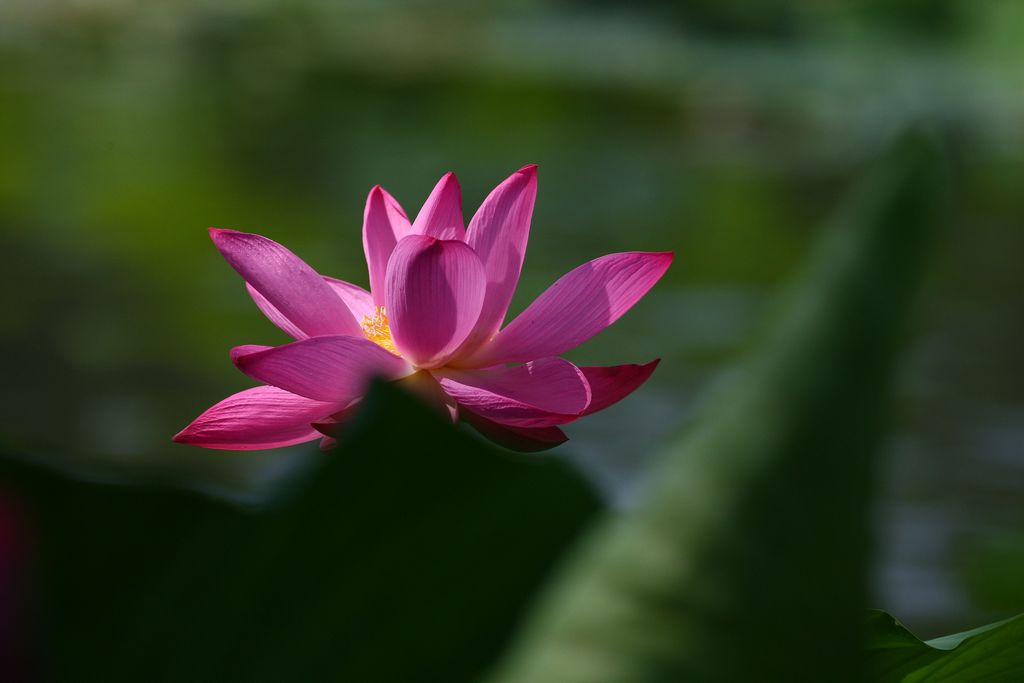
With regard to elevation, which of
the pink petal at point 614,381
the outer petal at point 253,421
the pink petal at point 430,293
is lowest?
the outer petal at point 253,421

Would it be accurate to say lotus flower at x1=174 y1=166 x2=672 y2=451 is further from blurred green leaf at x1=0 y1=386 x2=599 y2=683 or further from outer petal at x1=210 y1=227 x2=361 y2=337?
blurred green leaf at x1=0 y1=386 x2=599 y2=683

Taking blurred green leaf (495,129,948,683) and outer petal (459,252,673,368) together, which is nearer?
blurred green leaf (495,129,948,683)

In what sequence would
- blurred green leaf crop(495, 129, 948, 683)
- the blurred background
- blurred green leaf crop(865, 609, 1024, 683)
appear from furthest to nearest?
the blurred background
blurred green leaf crop(865, 609, 1024, 683)
blurred green leaf crop(495, 129, 948, 683)

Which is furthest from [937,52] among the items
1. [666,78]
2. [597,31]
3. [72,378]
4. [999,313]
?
[72,378]

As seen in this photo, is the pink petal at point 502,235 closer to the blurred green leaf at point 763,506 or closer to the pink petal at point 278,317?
the pink petal at point 278,317

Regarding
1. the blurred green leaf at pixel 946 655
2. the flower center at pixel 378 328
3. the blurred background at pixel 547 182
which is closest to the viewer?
the blurred green leaf at pixel 946 655

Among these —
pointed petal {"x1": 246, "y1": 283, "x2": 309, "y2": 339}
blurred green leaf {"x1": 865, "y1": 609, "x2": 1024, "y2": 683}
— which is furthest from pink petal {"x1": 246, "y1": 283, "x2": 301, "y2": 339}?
blurred green leaf {"x1": 865, "y1": 609, "x2": 1024, "y2": 683}

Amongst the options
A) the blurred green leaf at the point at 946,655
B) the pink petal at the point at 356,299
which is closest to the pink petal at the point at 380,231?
the pink petal at the point at 356,299

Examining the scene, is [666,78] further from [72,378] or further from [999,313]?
[72,378]
